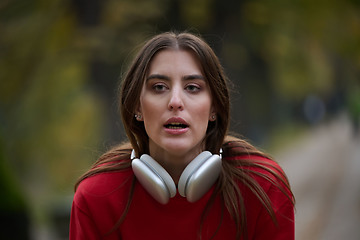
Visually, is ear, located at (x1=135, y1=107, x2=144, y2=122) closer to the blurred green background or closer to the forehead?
the forehead

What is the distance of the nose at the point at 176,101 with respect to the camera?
239cm

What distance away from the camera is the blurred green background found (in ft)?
27.9

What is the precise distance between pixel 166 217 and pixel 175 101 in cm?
56

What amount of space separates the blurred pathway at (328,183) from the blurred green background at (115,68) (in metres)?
0.43

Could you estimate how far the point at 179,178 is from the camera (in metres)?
2.63

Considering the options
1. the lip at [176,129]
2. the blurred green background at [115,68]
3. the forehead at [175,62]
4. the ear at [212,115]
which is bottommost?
the lip at [176,129]

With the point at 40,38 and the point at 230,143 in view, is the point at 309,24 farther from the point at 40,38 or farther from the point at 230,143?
the point at 230,143

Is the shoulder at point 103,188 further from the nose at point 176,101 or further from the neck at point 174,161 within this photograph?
the nose at point 176,101

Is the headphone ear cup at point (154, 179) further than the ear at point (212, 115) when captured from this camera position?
No

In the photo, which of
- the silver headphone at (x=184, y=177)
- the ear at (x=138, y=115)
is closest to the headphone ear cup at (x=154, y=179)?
the silver headphone at (x=184, y=177)

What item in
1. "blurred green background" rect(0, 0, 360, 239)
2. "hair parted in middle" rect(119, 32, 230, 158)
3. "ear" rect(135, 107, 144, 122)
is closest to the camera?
"hair parted in middle" rect(119, 32, 230, 158)

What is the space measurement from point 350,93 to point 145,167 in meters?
6.95

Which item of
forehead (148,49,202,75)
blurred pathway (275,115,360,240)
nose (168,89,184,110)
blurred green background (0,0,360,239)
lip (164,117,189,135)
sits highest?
blurred green background (0,0,360,239)

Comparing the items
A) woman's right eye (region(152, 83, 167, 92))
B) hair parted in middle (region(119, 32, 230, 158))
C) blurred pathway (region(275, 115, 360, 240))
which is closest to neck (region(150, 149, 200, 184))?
hair parted in middle (region(119, 32, 230, 158))
